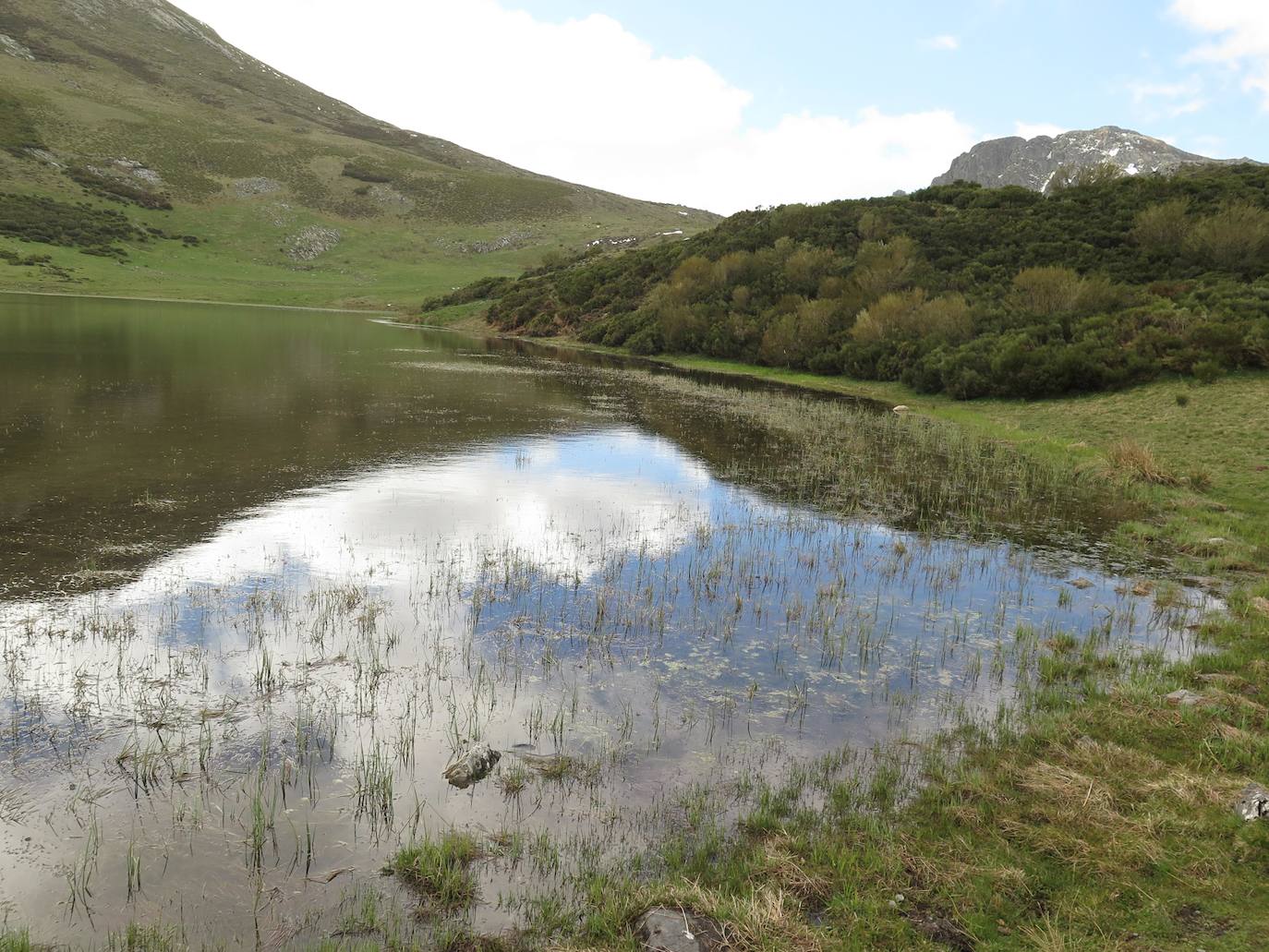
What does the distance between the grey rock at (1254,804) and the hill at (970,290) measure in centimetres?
2740

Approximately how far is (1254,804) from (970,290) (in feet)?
158

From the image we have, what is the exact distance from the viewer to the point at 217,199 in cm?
12938

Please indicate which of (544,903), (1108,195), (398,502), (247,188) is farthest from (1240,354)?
(247,188)

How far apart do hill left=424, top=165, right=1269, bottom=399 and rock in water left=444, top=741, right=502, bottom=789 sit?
31.0 metres

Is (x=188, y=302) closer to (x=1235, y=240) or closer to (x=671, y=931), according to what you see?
(x=1235, y=240)

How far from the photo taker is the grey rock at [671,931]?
520 cm

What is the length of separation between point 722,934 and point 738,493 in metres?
14.7

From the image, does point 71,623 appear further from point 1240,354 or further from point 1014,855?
point 1240,354

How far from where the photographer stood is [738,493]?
19656mm

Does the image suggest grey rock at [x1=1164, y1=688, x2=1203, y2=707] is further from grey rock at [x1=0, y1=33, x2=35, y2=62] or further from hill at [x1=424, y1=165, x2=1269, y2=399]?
grey rock at [x1=0, y1=33, x2=35, y2=62]

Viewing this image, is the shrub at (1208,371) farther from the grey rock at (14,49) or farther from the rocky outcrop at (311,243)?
the grey rock at (14,49)

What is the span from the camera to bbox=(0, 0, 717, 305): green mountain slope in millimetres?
98938

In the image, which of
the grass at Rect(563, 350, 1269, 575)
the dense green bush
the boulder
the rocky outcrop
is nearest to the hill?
the grass at Rect(563, 350, 1269, 575)

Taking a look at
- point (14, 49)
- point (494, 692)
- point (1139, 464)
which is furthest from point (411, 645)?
point (14, 49)
